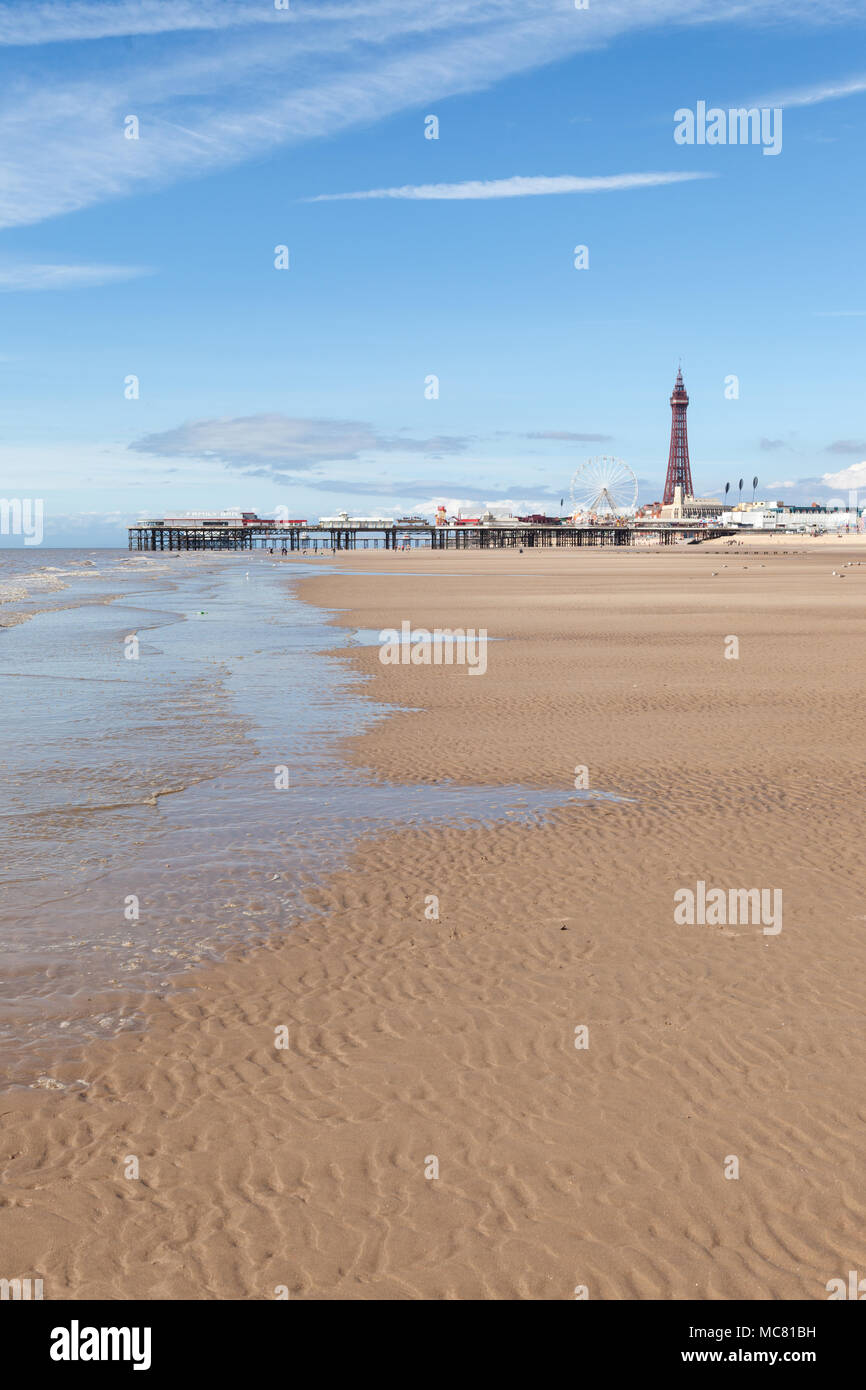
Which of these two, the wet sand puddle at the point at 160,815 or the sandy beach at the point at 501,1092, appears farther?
the wet sand puddle at the point at 160,815

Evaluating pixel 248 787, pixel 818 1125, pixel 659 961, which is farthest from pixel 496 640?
pixel 818 1125

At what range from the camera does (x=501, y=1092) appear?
6.22 meters

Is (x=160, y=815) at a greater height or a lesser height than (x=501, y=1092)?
greater

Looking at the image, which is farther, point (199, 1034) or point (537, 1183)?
point (199, 1034)

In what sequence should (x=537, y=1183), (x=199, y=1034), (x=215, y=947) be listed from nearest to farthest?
1. (x=537, y=1183)
2. (x=199, y=1034)
3. (x=215, y=947)

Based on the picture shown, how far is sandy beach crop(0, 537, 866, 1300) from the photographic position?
486 centimetres

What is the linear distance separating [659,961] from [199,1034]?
3626 mm

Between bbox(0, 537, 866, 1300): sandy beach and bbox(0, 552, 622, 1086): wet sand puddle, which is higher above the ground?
bbox(0, 552, 622, 1086): wet sand puddle

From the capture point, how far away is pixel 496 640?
29.7 m

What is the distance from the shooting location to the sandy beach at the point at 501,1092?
4.86 metres

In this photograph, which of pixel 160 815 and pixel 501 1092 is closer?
pixel 501 1092

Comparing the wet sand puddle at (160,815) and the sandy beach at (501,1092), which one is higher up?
the wet sand puddle at (160,815)

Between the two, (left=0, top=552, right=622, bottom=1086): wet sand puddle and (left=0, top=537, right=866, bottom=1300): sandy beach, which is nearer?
(left=0, top=537, right=866, bottom=1300): sandy beach
